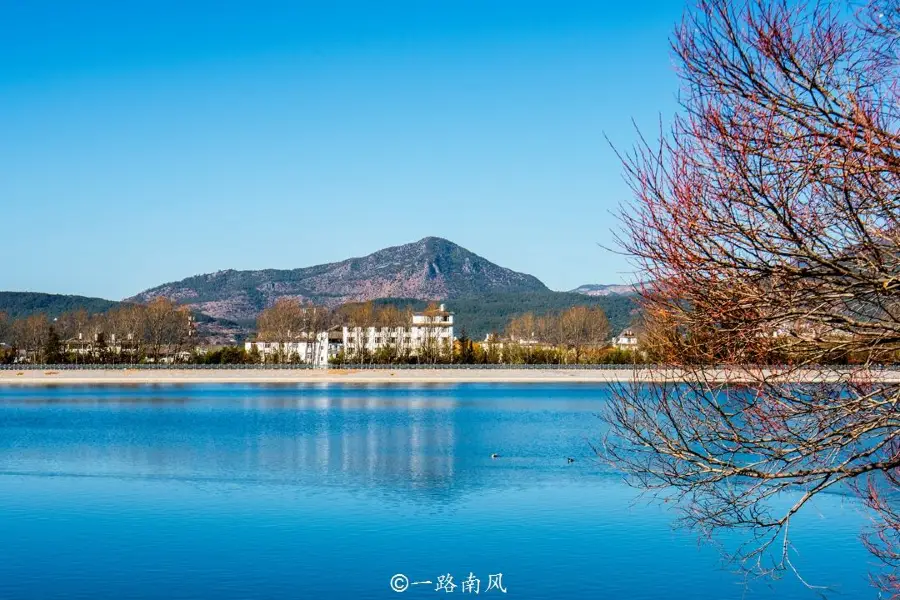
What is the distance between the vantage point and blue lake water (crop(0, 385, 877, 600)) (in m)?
17.4

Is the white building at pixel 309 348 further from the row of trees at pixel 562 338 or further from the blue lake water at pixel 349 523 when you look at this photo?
the blue lake water at pixel 349 523

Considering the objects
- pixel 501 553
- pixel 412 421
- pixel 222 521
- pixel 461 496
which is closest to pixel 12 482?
pixel 222 521

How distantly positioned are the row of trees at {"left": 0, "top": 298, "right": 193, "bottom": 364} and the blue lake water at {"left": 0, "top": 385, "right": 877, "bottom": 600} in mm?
71318

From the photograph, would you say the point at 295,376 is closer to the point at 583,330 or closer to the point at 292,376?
the point at 292,376

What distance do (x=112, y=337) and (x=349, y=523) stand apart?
11743cm

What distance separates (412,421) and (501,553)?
3151 centimetres

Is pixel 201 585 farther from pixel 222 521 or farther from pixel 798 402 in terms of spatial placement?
pixel 798 402

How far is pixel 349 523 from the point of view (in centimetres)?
2209

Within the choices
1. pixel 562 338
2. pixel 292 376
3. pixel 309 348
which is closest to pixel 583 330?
pixel 562 338

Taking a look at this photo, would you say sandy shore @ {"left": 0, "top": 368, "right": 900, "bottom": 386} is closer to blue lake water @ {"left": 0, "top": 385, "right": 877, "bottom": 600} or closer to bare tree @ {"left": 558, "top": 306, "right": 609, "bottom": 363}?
bare tree @ {"left": 558, "top": 306, "right": 609, "bottom": 363}

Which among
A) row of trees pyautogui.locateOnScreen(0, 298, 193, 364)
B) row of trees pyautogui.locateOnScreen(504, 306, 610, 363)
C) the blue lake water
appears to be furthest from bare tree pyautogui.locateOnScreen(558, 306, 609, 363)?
the blue lake water

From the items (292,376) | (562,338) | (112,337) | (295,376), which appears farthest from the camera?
(112,337)

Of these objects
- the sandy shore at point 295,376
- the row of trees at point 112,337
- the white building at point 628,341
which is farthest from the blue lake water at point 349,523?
the row of trees at point 112,337

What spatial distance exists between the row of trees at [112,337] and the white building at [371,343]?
31.6 feet
